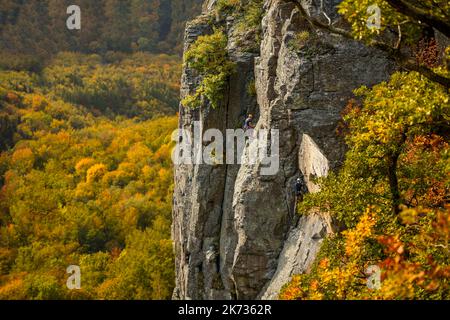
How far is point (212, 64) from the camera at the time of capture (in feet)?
86.0

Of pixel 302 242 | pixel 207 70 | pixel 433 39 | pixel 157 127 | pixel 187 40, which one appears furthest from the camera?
pixel 157 127

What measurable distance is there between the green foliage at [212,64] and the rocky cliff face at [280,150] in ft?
1.69

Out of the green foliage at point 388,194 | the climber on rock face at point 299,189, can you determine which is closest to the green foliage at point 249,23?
the climber on rock face at point 299,189

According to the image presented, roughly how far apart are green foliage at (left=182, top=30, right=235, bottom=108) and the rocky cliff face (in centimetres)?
52

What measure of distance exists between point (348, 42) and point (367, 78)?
181cm

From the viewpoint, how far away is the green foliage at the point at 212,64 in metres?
25.6

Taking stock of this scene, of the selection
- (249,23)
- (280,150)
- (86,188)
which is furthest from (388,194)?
(86,188)

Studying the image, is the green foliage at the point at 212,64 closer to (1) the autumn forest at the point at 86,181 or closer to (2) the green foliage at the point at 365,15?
(2) the green foliage at the point at 365,15

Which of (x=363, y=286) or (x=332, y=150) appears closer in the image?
(x=363, y=286)

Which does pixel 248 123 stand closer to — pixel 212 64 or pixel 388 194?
pixel 212 64

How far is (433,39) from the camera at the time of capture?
17578 millimetres
